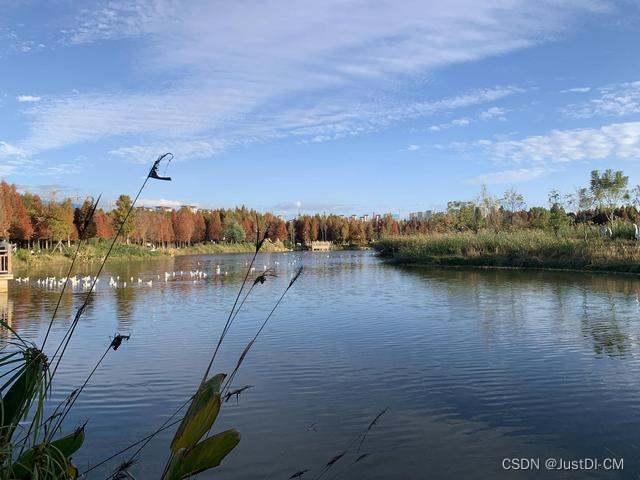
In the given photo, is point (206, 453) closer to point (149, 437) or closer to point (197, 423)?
point (197, 423)

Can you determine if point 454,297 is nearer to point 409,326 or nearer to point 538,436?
point 409,326

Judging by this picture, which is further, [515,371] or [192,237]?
[192,237]

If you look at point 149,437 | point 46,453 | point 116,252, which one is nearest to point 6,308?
point 46,453

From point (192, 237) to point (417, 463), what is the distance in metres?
67.8

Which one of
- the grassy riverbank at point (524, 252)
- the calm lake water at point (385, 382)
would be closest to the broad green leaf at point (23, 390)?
the calm lake water at point (385, 382)

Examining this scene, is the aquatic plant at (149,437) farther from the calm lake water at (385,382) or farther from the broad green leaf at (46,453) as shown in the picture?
the calm lake water at (385,382)

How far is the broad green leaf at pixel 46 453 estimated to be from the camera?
163 centimetres

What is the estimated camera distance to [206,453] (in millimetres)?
1546

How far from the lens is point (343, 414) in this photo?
5.33 m

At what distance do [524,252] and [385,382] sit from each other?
21661 mm

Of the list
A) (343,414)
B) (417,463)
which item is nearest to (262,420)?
(343,414)

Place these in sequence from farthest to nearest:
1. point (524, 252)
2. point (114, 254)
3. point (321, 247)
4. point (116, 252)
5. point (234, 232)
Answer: point (321, 247)
point (234, 232)
point (116, 252)
point (114, 254)
point (524, 252)

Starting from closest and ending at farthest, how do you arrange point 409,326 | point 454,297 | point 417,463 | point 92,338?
point 417,463
point 92,338
point 409,326
point 454,297

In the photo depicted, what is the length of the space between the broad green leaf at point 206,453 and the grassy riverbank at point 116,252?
2553 centimetres
